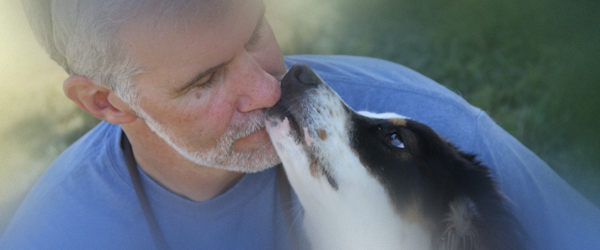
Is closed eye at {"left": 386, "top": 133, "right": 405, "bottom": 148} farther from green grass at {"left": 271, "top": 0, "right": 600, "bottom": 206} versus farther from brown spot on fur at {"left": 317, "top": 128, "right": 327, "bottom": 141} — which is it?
green grass at {"left": 271, "top": 0, "right": 600, "bottom": 206}

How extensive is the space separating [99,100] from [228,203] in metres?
0.57

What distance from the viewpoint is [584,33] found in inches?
45.7

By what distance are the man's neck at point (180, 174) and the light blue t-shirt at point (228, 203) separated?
5 centimetres

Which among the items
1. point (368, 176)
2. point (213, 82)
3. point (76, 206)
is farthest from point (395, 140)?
point (76, 206)

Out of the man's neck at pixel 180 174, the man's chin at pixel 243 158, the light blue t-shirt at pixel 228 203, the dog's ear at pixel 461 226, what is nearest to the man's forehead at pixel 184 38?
the man's chin at pixel 243 158

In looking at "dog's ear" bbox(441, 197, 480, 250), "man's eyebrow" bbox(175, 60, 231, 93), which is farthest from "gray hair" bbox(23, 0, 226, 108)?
"dog's ear" bbox(441, 197, 480, 250)

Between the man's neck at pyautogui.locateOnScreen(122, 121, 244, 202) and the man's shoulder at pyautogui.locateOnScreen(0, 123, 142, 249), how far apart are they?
11cm

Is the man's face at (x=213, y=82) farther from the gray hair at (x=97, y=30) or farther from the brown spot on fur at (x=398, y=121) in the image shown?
the brown spot on fur at (x=398, y=121)

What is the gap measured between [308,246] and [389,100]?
2.21ft

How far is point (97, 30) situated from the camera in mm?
1302

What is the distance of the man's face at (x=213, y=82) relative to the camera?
4.28 ft

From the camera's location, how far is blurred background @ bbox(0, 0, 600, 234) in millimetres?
1386

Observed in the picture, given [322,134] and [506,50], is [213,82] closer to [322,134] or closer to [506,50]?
[322,134]

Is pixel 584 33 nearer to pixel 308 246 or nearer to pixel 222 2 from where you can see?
pixel 222 2
